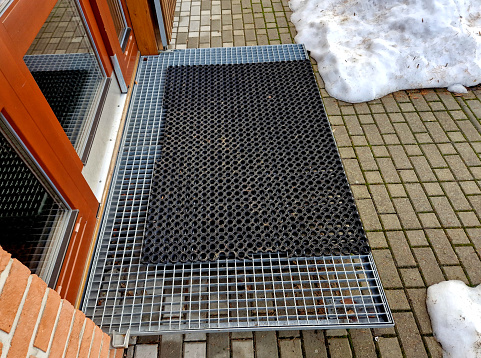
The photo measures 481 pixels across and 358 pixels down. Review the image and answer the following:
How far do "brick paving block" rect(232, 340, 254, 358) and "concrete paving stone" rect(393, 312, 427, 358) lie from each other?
1.19 m

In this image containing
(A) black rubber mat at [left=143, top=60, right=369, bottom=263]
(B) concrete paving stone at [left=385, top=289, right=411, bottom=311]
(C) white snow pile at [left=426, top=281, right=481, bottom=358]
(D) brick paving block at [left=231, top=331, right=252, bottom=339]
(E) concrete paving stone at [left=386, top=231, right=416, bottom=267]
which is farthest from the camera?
(E) concrete paving stone at [left=386, top=231, right=416, bottom=267]

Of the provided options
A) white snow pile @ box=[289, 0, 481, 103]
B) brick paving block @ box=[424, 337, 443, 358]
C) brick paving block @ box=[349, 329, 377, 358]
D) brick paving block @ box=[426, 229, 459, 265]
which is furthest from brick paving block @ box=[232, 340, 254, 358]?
white snow pile @ box=[289, 0, 481, 103]

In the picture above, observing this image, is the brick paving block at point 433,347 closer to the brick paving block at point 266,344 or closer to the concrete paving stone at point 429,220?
the concrete paving stone at point 429,220

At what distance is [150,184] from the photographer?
318cm

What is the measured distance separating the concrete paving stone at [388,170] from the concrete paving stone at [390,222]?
0.44m

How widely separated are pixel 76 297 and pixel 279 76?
11.5ft

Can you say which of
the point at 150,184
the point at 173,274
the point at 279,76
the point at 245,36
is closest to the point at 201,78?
the point at 279,76

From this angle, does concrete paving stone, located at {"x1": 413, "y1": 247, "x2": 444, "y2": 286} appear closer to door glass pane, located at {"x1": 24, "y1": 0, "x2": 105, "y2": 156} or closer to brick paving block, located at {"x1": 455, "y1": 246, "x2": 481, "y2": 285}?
brick paving block, located at {"x1": 455, "y1": 246, "x2": 481, "y2": 285}

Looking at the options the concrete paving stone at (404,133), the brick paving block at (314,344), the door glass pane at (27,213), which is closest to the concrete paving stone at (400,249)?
the brick paving block at (314,344)

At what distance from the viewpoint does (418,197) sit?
128 inches

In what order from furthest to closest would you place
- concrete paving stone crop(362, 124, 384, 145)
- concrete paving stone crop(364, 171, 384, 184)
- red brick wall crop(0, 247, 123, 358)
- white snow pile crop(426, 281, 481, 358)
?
concrete paving stone crop(362, 124, 384, 145) → concrete paving stone crop(364, 171, 384, 184) → white snow pile crop(426, 281, 481, 358) → red brick wall crop(0, 247, 123, 358)

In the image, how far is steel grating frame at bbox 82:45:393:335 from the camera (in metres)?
2.35

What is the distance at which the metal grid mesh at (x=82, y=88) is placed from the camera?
2.50 m

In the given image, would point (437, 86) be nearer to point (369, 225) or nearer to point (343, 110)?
point (343, 110)
